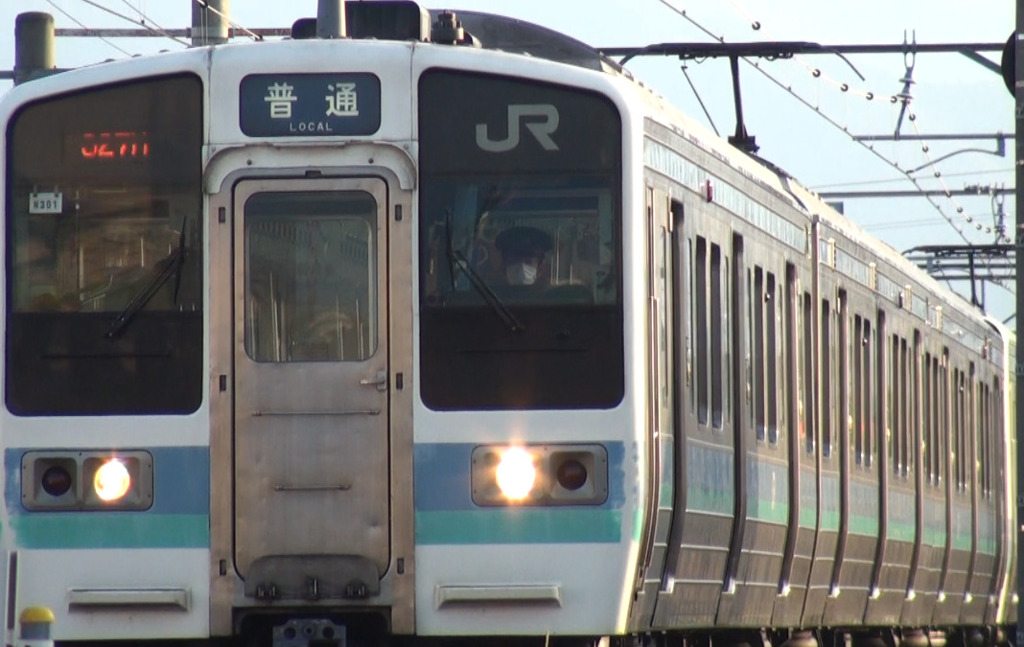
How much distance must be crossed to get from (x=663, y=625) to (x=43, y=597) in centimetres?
262

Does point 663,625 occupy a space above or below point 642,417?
below

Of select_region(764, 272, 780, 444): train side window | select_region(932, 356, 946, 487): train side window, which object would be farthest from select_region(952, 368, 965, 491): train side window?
select_region(764, 272, 780, 444): train side window

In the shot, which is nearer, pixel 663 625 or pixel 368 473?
pixel 368 473

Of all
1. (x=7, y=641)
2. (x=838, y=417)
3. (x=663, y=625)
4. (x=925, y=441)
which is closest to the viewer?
(x=7, y=641)

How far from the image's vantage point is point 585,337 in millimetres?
8914

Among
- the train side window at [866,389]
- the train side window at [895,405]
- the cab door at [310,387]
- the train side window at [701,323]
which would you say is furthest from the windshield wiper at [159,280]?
the train side window at [895,405]

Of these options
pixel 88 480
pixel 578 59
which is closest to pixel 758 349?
pixel 578 59

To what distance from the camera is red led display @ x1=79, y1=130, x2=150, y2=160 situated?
9016 mm

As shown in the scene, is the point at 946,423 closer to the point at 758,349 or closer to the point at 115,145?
the point at 758,349

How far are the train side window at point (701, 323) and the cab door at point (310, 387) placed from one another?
6.64 feet

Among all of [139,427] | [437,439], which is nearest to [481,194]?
[437,439]

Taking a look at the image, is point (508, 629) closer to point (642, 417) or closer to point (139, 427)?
point (642, 417)

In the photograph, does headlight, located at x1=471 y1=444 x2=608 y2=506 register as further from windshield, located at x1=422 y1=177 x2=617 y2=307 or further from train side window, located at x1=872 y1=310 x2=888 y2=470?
train side window, located at x1=872 y1=310 x2=888 y2=470

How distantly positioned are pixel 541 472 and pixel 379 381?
69 cm
